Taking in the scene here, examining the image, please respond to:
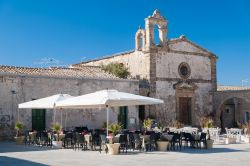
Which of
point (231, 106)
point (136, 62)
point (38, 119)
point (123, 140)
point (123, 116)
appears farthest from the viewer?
point (231, 106)

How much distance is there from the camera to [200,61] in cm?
2906

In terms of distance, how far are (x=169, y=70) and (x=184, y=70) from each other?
1.54m

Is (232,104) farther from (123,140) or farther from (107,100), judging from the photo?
(107,100)

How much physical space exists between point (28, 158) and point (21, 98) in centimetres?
925

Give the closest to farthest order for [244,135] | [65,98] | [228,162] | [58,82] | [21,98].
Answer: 1. [228,162]
2. [65,98]
3. [244,135]
4. [21,98]
5. [58,82]

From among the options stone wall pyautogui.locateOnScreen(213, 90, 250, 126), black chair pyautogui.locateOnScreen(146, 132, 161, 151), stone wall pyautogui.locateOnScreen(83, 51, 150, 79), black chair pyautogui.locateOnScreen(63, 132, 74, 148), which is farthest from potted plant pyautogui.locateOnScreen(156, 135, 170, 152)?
stone wall pyautogui.locateOnScreen(213, 90, 250, 126)

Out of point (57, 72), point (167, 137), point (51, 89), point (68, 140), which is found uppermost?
point (57, 72)

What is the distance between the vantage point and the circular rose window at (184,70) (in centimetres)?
2787

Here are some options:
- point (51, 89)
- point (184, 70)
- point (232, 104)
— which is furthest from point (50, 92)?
point (232, 104)

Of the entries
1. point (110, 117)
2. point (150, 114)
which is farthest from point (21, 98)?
point (150, 114)

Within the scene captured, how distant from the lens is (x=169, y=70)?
27156 mm

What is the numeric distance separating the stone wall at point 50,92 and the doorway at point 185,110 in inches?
162

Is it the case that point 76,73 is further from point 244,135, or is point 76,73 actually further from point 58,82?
point 244,135

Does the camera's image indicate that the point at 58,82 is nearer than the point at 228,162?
No
